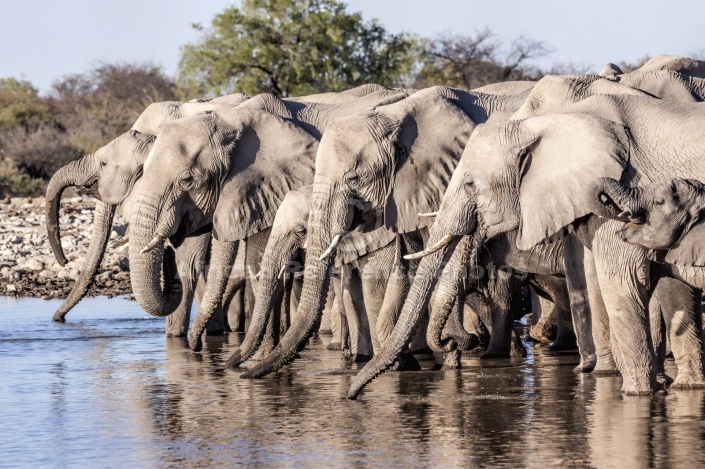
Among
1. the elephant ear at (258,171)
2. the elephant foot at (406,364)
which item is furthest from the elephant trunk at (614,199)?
the elephant ear at (258,171)

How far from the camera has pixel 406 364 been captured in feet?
33.0

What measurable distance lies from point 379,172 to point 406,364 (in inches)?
47.1

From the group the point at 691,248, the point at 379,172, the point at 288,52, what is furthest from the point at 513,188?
the point at 288,52

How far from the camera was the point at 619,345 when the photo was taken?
8.25 m

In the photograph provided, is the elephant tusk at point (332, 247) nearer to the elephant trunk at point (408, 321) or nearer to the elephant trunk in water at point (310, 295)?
the elephant trunk in water at point (310, 295)

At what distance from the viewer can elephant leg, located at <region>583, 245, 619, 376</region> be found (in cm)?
899

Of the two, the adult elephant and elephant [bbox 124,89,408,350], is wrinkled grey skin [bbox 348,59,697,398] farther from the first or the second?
elephant [bbox 124,89,408,350]

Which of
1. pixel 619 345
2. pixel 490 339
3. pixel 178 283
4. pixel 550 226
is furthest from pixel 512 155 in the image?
pixel 178 283

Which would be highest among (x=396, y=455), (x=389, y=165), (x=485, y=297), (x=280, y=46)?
(x=280, y=46)

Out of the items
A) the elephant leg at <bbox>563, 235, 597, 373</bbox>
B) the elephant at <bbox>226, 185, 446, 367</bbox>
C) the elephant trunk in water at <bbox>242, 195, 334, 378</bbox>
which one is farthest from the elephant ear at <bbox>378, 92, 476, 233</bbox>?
the elephant leg at <bbox>563, 235, 597, 373</bbox>

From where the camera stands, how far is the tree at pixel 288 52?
31.9 metres

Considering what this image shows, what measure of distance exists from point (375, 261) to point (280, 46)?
22.5 m

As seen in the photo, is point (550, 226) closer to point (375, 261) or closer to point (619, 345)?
point (619, 345)

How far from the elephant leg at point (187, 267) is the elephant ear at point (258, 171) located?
6.84 ft
